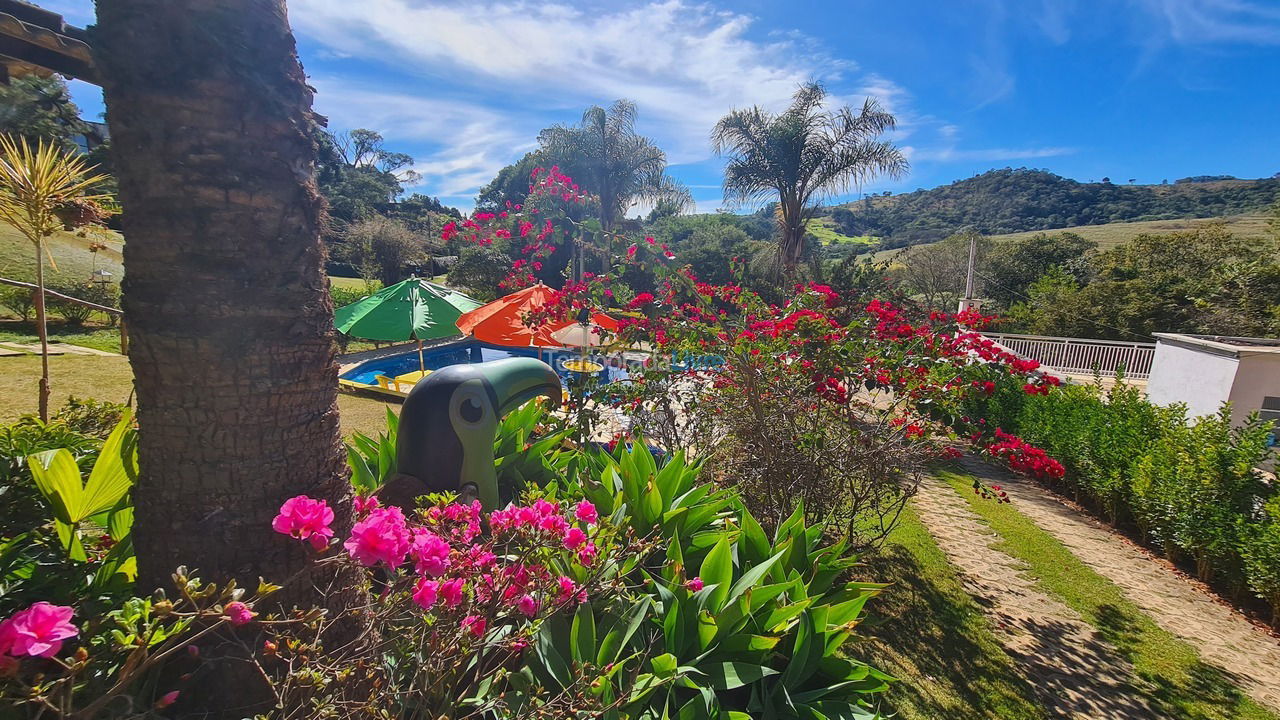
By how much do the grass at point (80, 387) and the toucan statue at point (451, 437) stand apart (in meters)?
3.77

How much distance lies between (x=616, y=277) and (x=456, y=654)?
3011mm

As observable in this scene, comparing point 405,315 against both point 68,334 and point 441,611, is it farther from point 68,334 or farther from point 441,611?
point 441,611

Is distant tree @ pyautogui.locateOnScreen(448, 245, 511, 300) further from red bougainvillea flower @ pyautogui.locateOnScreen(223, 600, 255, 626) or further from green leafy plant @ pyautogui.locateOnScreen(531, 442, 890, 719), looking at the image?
red bougainvillea flower @ pyautogui.locateOnScreen(223, 600, 255, 626)

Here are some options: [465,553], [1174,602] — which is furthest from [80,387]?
[1174,602]

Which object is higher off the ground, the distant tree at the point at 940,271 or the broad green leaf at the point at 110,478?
the distant tree at the point at 940,271

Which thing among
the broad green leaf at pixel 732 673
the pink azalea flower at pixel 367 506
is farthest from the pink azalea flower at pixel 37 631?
the broad green leaf at pixel 732 673

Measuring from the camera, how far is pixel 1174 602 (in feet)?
16.0

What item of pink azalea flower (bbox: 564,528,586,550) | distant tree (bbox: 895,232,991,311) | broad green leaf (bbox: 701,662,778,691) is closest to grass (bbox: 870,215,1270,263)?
distant tree (bbox: 895,232,991,311)

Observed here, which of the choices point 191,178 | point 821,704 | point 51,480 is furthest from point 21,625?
point 821,704

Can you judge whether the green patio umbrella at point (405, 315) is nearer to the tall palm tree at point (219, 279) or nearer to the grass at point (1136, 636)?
the tall palm tree at point (219, 279)

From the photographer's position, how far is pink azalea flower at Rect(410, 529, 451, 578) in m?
1.41

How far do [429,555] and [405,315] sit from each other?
938cm

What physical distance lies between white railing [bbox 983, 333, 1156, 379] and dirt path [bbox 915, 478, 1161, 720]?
12.7m

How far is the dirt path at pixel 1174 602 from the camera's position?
395cm
